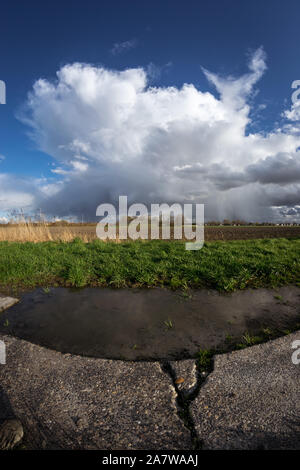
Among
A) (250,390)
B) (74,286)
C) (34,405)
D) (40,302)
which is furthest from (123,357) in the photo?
(74,286)

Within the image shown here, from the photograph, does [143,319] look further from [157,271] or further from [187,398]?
[157,271]

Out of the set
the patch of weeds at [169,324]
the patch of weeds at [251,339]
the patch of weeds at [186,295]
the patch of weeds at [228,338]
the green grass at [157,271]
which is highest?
the green grass at [157,271]

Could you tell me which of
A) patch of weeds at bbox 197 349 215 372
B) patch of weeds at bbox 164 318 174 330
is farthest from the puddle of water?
patch of weeds at bbox 197 349 215 372

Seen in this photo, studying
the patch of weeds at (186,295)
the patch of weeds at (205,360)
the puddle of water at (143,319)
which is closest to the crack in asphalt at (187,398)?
the patch of weeds at (205,360)

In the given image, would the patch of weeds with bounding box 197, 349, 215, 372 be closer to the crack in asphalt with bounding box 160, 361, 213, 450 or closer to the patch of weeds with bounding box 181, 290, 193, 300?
the crack in asphalt with bounding box 160, 361, 213, 450

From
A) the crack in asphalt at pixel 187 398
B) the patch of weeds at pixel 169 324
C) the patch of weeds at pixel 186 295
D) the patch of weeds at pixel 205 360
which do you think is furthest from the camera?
the patch of weeds at pixel 186 295

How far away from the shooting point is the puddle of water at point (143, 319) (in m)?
3.25

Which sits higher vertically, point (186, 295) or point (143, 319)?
point (186, 295)

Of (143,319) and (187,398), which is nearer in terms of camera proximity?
(187,398)

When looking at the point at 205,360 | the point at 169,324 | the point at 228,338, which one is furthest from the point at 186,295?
the point at 205,360

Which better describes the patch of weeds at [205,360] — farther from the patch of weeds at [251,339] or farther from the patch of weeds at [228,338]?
the patch of weeds at [251,339]

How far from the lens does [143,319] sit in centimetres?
405

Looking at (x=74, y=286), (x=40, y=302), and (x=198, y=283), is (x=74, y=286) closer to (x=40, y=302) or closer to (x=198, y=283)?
(x=40, y=302)
